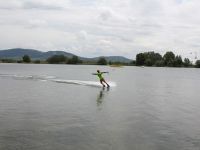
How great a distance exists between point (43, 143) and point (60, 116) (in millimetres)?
6373

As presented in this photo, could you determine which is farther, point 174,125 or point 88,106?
point 88,106

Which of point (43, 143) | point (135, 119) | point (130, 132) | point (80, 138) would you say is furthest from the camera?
point (135, 119)

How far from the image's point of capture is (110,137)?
16.5 m

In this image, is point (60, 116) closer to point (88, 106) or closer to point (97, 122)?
point (97, 122)

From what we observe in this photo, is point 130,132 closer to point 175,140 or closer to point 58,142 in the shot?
point 175,140

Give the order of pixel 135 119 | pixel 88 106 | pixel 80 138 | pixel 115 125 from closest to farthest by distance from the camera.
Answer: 1. pixel 80 138
2. pixel 115 125
3. pixel 135 119
4. pixel 88 106

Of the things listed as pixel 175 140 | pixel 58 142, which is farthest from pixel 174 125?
pixel 58 142

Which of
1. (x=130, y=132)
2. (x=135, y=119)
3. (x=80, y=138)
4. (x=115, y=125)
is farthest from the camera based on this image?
(x=135, y=119)

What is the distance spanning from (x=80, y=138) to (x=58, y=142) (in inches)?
47.1

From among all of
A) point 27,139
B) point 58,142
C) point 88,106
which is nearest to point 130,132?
point 58,142

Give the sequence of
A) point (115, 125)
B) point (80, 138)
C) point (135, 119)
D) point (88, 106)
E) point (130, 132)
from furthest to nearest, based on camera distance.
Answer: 1. point (88, 106)
2. point (135, 119)
3. point (115, 125)
4. point (130, 132)
5. point (80, 138)

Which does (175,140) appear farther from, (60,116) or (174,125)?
(60,116)

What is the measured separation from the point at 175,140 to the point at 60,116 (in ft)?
25.9

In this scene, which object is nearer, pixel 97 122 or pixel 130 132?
pixel 130 132
